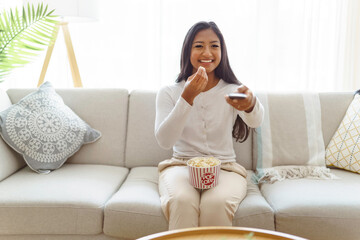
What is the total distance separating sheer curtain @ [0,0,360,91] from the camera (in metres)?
2.45

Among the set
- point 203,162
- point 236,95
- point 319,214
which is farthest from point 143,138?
point 319,214

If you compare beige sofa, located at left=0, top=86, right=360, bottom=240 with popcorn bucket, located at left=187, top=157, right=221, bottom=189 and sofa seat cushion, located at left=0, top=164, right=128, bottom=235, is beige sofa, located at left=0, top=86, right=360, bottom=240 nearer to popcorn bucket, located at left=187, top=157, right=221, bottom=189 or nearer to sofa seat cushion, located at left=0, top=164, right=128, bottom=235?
sofa seat cushion, located at left=0, top=164, right=128, bottom=235

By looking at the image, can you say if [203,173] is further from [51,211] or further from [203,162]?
[51,211]

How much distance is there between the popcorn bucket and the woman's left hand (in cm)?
25

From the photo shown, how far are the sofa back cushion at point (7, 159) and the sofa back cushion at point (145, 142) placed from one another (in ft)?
1.92

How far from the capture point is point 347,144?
1.68 m

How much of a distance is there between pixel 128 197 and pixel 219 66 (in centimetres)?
80

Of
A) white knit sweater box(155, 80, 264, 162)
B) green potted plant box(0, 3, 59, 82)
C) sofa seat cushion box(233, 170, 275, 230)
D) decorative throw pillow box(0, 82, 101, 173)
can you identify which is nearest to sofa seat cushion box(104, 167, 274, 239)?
sofa seat cushion box(233, 170, 275, 230)

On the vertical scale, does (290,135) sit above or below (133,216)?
above

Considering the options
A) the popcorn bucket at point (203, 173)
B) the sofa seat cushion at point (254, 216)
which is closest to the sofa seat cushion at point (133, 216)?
the popcorn bucket at point (203, 173)

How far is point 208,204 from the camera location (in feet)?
4.14

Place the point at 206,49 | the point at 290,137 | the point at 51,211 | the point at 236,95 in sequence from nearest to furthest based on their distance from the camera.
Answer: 1. the point at 236,95
2. the point at 51,211
3. the point at 206,49
4. the point at 290,137

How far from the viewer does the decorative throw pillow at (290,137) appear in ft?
5.71

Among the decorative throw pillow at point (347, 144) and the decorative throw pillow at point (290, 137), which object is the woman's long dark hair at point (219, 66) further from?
the decorative throw pillow at point (347, 144)
